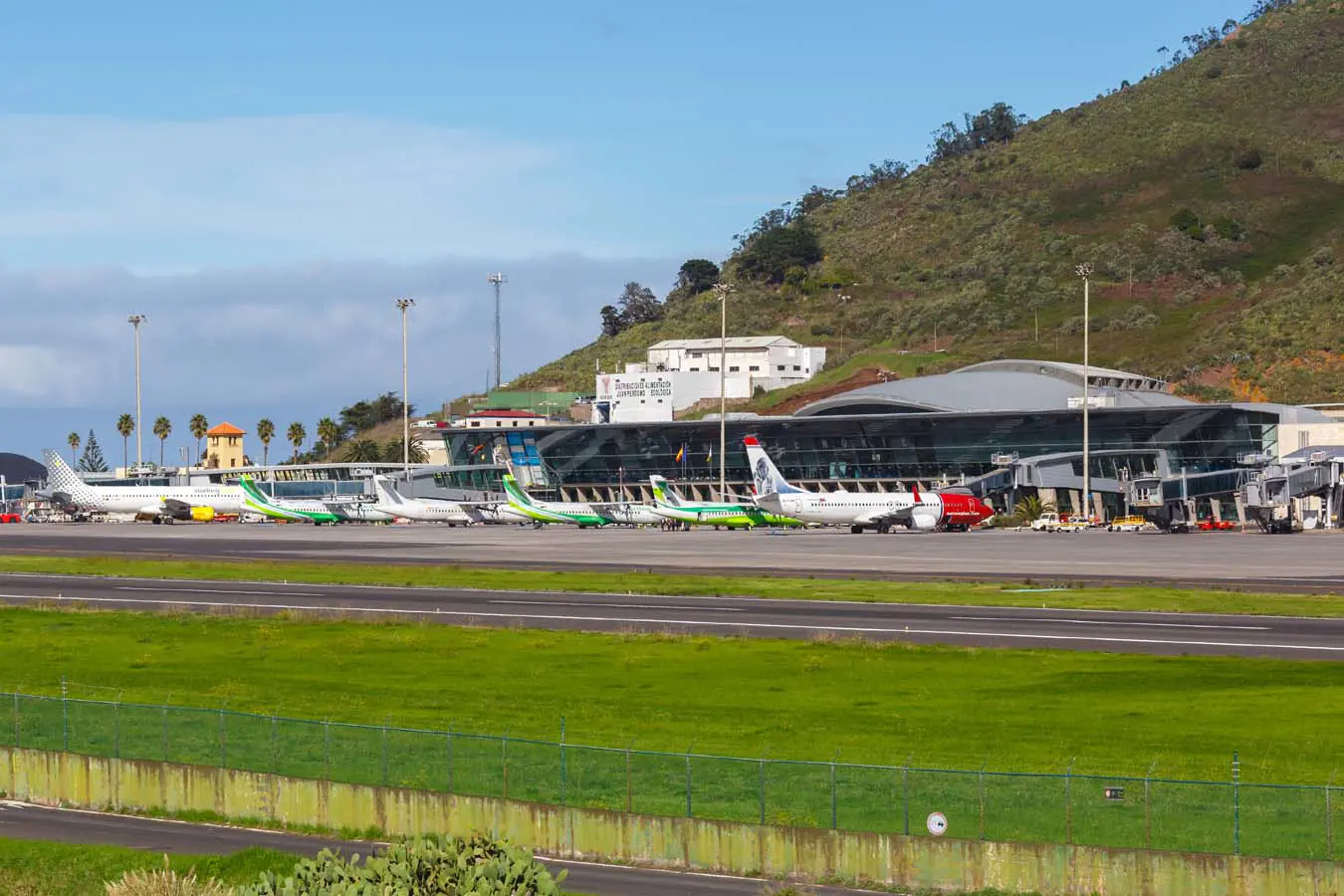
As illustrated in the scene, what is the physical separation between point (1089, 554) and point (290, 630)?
5784 centimetres

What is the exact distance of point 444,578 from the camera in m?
86.2

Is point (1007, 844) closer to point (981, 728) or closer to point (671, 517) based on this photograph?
point (981, 728)

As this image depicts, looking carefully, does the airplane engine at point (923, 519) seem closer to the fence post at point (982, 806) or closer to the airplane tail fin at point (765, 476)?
the airplane tail fin at point (765, 476)

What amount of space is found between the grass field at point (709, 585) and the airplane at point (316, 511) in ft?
224

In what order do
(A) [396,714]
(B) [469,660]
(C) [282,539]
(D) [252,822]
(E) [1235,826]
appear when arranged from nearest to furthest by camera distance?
(E) [1235,826]
(D) [252,822]
(A) [396,714]
(B) [469,660]
(C) [282,539]

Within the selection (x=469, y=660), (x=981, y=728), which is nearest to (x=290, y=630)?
(x=469, y=660)

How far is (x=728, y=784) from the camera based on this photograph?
28703 millimetres

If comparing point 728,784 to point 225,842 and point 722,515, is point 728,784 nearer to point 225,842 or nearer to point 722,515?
point 225,842

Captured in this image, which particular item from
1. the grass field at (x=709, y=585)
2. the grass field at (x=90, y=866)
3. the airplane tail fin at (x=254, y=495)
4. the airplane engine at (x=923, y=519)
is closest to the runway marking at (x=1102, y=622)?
the grass field at (x=709, y=585)

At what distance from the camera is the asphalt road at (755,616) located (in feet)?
180

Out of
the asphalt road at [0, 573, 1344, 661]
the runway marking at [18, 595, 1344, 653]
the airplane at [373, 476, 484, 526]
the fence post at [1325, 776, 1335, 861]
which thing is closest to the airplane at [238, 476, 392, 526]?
the airplane at [373, 476, 484, 526]

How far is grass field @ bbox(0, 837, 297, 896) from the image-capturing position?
1059 inches

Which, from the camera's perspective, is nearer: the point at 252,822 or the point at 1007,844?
the point at 1007,844

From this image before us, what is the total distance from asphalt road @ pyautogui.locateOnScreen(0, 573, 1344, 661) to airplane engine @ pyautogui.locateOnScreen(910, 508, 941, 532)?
222ft
